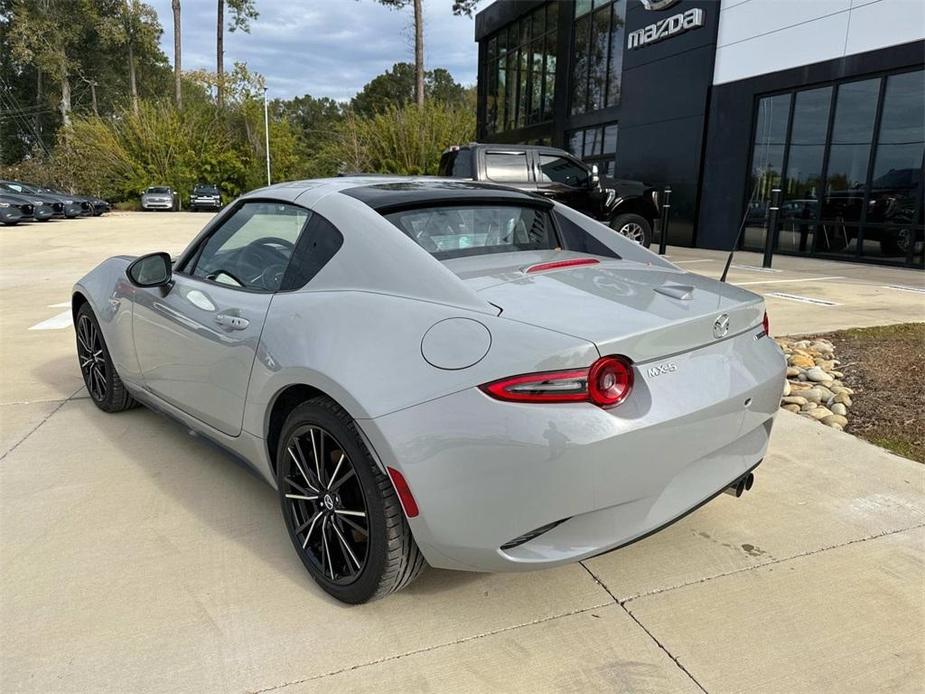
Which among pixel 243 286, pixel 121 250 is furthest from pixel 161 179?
pixel 243 286

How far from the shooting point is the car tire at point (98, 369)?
3.93 meters

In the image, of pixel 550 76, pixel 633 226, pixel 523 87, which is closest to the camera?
pixel 633 226

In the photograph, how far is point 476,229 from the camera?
2916 millimetres

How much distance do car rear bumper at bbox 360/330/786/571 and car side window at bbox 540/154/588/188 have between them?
8.70 metres

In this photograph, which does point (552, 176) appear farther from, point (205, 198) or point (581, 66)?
point (205, 198)

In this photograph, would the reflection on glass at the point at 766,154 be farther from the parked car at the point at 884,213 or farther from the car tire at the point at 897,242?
the car tire at the point at 897,242

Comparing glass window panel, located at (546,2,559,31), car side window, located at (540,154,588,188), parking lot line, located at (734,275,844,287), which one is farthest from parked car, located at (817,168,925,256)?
glass window panel, located at (546,2,559,31)

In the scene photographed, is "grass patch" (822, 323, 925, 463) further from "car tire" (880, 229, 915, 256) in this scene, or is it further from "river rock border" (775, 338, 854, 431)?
"car tire" (880, 229, 915, 256)

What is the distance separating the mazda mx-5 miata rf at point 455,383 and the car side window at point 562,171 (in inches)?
304

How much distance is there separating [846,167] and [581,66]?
10064 mm

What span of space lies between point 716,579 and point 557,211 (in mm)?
1865

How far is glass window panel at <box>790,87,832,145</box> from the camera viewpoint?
12.1 metres

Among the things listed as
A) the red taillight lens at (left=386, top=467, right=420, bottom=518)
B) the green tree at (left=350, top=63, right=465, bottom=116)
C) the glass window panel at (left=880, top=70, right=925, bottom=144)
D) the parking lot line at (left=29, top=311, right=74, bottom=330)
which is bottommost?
the parking lot line at (left=29, top=311, right=74, bottom=330)

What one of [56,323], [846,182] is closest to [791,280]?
[846,182]
